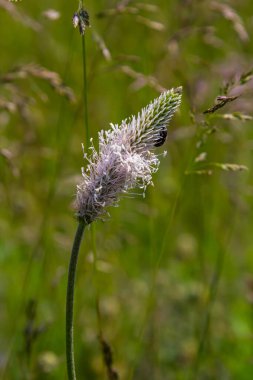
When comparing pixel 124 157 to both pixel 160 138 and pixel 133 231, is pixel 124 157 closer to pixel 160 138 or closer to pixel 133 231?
pixel 160 138

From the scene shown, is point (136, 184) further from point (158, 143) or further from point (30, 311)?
point (30, 311)

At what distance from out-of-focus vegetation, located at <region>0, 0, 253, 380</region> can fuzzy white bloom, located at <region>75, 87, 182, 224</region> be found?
563 millimetres

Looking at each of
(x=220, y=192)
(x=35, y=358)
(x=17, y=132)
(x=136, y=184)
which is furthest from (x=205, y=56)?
Result: (x=136, y=184)

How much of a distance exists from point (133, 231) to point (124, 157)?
3202mm

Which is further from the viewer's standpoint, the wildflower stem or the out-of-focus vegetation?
the out-of-focus vegetation

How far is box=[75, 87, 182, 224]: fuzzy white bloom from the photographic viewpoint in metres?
1.43

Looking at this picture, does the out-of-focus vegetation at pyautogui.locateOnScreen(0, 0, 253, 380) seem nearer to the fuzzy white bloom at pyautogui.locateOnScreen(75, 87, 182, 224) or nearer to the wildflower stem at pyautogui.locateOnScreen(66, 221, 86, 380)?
the fuzzy white bloom at pyautogui.locateOnScreen(75, 87, 182, 224)

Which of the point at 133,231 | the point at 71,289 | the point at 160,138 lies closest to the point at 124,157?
the point at 160,138

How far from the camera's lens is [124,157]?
4.73 feet

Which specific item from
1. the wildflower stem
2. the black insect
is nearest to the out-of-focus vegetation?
the black insect

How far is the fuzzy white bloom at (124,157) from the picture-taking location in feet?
4.71

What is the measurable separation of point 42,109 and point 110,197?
3.79 m

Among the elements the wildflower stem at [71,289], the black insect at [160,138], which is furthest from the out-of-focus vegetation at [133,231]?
the wildflower stem at [71,289]

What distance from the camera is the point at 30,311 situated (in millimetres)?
2377
